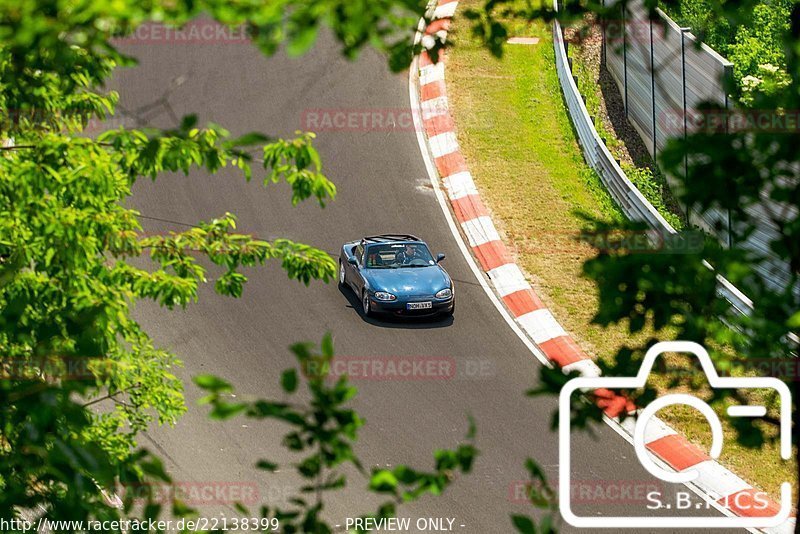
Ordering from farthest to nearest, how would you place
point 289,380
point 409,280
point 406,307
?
point 409,280 → point 406,307 → point 289,380

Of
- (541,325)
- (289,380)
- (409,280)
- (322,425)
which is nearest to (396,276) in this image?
(409,280)

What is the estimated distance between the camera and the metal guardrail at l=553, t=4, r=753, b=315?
1752 cm

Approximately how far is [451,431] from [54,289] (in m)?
8.15

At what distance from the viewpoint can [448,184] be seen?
20.2 meters

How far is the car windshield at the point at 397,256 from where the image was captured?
17.3 meters

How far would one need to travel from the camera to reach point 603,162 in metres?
20.0

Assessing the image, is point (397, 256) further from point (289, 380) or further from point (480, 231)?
point (289, 380)

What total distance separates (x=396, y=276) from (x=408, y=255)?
569mm

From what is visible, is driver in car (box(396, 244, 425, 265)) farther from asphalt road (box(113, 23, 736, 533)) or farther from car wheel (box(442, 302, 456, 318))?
car wheel (box(442, 302, 456, 318))

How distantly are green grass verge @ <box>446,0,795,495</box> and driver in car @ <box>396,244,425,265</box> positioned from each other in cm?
190

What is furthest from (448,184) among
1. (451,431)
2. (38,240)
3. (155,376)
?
(38,240)

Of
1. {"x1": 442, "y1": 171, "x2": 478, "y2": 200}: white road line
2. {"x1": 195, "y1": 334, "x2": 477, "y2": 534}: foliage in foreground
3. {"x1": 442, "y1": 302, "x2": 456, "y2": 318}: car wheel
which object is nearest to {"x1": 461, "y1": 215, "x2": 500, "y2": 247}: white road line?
{"x1": 442, "y1": 171, "x2": 478, "y2": 200}: white road line

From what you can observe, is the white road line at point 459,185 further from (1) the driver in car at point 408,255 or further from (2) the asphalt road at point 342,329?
(1) the driver in car at point 408,255

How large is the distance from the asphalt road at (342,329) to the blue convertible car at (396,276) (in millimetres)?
327
